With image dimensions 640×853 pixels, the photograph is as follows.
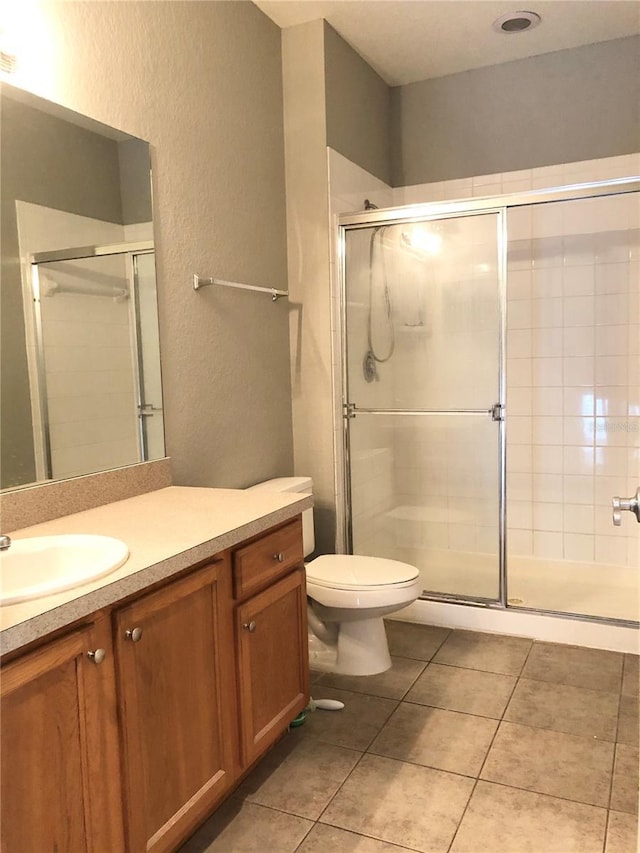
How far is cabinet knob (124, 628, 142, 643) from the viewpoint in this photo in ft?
4.71

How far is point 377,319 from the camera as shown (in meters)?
3.39

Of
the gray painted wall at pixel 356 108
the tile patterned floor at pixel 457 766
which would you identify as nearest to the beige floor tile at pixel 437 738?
the tile patterned floor at pixel 457 766

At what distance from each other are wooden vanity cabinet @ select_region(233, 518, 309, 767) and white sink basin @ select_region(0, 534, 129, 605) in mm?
378

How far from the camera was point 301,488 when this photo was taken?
296 cm

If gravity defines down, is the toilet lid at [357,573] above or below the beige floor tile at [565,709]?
above

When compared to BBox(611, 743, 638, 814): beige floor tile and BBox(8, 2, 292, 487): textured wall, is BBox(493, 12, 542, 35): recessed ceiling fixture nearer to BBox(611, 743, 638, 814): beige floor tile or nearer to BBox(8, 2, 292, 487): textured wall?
BBox(8, 2, 292, 487): textured wall

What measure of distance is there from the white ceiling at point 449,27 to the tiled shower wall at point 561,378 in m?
0.56

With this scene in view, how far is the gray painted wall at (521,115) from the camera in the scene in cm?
337

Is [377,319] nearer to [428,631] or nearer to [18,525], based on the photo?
[428,631]

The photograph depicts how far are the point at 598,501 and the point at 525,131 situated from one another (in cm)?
194

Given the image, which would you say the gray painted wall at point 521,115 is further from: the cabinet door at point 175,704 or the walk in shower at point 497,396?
the cabinet door at point 175,704

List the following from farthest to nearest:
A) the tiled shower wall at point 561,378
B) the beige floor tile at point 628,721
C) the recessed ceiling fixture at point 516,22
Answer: the tiled shower wall at point 561,378, the recessed ceiling fixture at point 516,22, the beige floor tile at point 628,721

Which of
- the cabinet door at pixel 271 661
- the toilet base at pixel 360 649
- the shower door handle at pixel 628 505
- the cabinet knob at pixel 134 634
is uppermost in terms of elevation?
the shower door handle at pixel 628 505

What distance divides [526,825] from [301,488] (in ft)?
4.95
